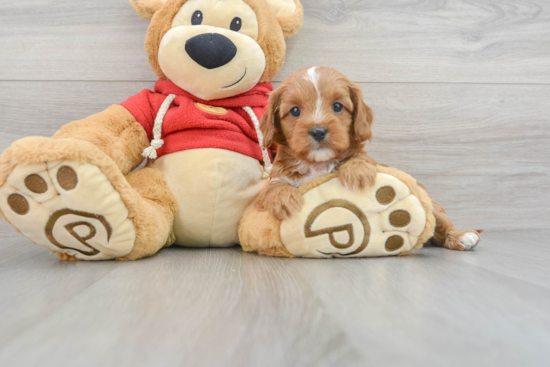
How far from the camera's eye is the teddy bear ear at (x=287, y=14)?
54.7 inches

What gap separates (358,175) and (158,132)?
0.65m

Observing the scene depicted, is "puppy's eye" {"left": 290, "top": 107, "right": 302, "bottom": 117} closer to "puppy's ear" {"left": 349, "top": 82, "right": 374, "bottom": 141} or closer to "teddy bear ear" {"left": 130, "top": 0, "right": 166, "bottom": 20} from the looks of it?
"puppy's ear" {"left": 349, "top": 82, "right": 374, "bottom": 141}

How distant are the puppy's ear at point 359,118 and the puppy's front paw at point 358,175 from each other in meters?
0.08

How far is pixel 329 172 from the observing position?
115 cm

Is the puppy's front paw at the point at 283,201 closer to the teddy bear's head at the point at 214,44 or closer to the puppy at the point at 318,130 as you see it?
the puppy at the point at 318,130

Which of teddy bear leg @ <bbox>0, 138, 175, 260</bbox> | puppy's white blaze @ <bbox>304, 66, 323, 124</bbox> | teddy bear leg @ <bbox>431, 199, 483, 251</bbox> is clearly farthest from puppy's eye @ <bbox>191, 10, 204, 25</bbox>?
teddy bear leg @ <bbox>431, 199, 483, 251</bbox>

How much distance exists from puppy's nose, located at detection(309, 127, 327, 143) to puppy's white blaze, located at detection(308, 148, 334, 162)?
3 centimetres

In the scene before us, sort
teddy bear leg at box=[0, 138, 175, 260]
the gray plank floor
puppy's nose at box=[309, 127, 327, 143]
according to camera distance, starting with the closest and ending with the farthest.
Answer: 1. the gray plank floor
2. teddy bear leg at box=[0, 138, 175, 260]
3. puppy's nose at box=[309, 127, 327, 143]

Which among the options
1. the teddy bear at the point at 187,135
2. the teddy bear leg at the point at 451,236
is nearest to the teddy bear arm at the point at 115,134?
the teddy bear at the point at 187,135

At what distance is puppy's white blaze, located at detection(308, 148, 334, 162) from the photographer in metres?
1.05

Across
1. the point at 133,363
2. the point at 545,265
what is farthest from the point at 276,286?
the point at 545,265

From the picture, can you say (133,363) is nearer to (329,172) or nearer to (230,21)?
(329,172)

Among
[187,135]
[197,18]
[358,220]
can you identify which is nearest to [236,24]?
[197,18]

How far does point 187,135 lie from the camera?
126 cm
